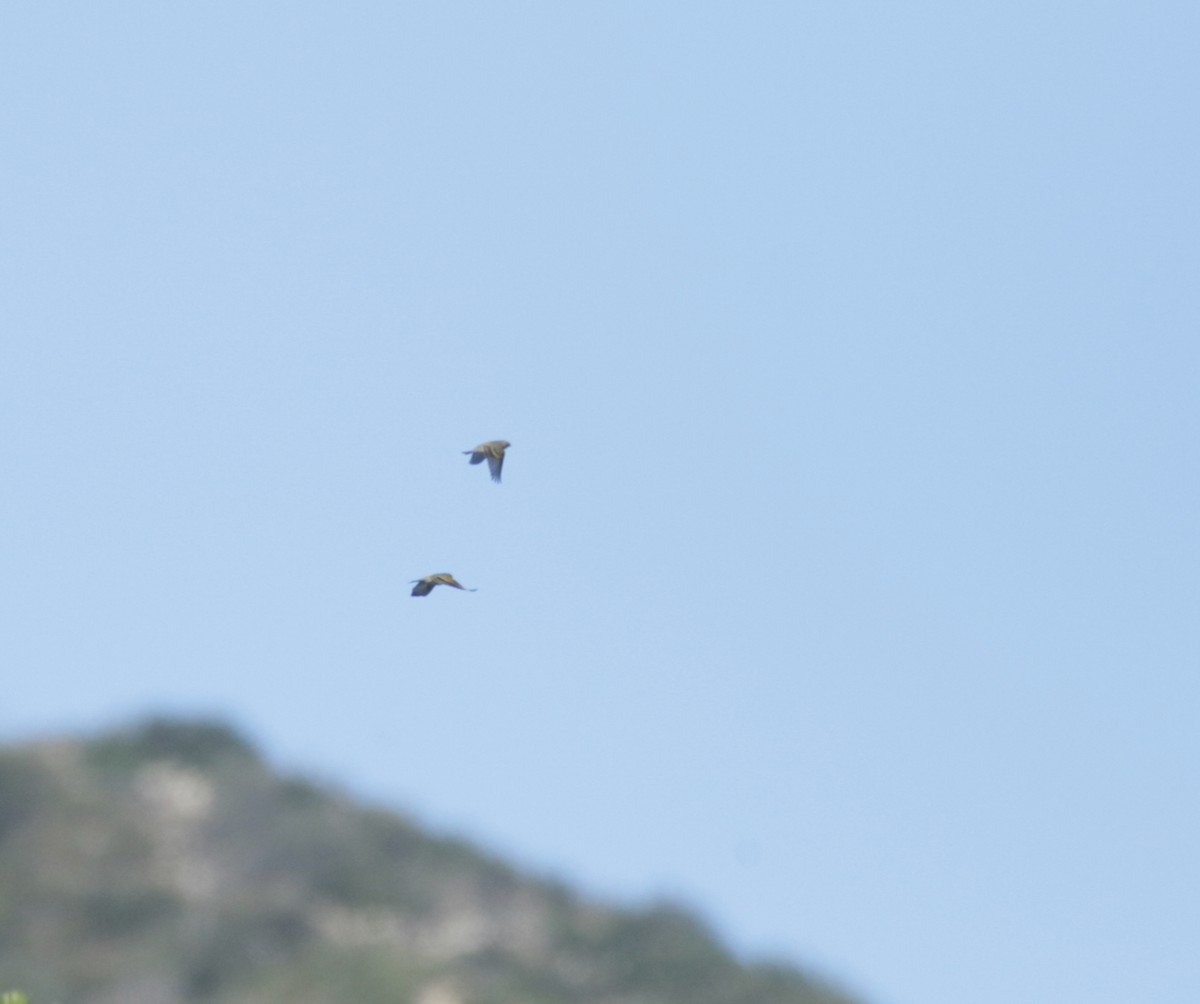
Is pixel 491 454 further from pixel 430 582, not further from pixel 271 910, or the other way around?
pixel 271 910

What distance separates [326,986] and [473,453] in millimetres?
18149

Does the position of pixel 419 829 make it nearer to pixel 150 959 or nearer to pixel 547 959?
pixel 547 959

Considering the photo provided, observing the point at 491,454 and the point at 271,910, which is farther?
the point at 271,910

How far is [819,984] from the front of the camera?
3594 centimetres

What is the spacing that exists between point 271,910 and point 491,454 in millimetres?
20995

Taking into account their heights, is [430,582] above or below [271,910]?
below

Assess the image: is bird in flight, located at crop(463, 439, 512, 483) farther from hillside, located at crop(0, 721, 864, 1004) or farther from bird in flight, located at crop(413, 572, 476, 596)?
hillside, located at crop(0, 721, 864, 1004)

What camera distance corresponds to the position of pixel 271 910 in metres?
31.7

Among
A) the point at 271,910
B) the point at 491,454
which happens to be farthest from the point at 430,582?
the point at 271,910

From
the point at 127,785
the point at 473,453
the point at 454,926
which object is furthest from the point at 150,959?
the point at 473,453

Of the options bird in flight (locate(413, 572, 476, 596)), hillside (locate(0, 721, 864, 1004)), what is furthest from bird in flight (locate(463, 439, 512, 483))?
hillside (locate(0, 721, 864, 1004))

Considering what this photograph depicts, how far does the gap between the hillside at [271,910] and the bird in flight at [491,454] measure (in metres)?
17.5

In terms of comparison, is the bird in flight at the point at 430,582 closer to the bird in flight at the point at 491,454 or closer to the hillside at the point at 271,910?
the bird in flight at the point at 491,454

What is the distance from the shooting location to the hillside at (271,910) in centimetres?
2970
